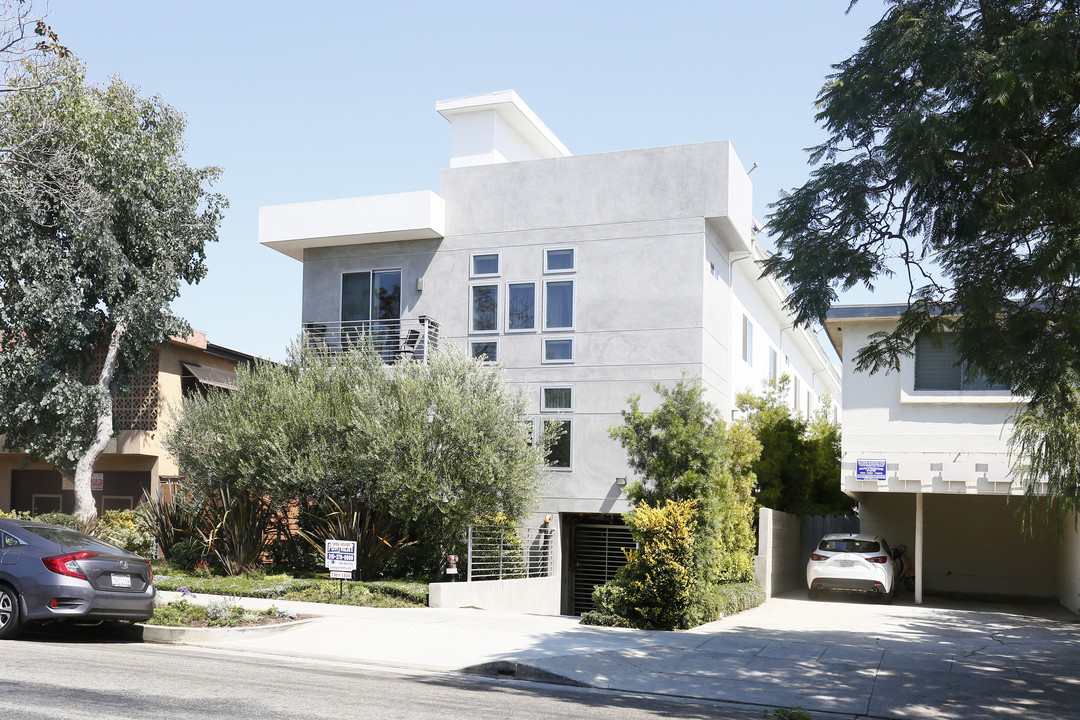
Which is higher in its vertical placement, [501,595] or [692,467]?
[692,467]

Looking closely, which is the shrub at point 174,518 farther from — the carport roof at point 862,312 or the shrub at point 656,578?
the carport roof at point 862,312

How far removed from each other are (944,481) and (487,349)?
1073 centimetres

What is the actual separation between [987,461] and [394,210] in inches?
581

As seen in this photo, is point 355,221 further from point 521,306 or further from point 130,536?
point 130,536

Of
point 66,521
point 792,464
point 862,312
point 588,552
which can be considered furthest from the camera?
point 792,464

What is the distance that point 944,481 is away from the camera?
65.6 ft

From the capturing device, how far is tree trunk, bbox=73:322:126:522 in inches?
969

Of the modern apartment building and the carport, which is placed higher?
the modern apartment building

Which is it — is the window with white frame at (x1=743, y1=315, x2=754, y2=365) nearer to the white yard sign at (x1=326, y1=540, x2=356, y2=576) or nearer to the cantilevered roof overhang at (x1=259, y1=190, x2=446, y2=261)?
the cantilevered roof overhang at (x1=259, y1=190, x2=446, y2=261)

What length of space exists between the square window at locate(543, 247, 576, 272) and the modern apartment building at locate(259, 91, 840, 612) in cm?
3

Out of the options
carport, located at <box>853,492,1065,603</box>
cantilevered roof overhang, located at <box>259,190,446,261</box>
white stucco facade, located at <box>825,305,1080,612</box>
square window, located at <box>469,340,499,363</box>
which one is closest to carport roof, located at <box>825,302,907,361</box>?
white stucco facade, located at <box>825,305,1080,612</box>

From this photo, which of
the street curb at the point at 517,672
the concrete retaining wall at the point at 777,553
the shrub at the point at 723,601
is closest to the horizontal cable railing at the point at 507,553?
the shrub at the point at 723,601

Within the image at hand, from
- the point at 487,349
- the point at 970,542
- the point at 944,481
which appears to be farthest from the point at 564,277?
the point at 970,542

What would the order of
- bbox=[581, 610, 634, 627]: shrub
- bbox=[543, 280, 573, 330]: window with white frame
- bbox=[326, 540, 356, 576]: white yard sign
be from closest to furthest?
bbox=[581, 610, 634, 627]: shrub
bbox=[326, 540, 356, 576]: white yard sign
bbox=[543, 280, 573, 330]: window with white frame
